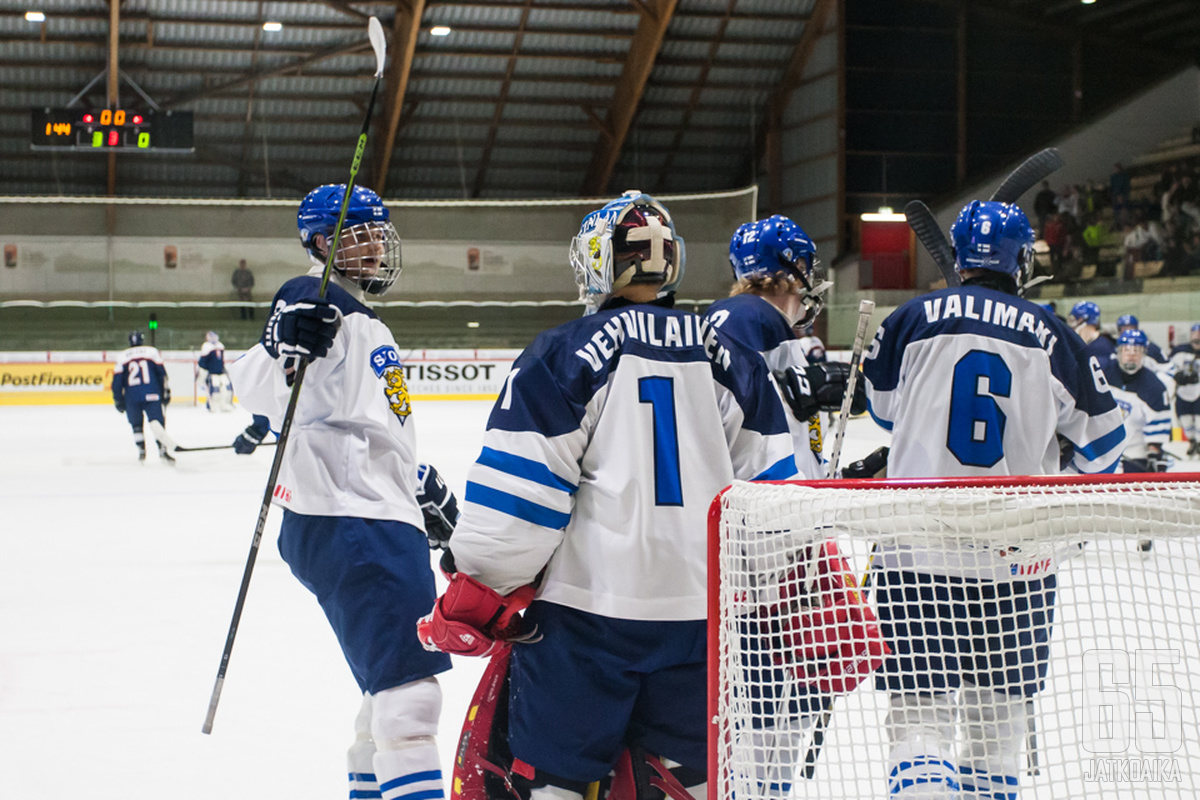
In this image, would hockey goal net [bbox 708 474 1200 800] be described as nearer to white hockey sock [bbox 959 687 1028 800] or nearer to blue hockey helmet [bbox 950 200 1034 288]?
white hockey sock [bbox 959 687 1028 800]

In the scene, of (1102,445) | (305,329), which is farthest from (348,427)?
(1102,445)

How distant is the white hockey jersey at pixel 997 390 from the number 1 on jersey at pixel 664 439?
885 mm

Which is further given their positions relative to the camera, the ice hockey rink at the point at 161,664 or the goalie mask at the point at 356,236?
the ice hockey rink at the point at 161,664

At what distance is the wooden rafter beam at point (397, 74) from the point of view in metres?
18.2

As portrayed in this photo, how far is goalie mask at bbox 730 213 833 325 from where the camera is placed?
3.04m

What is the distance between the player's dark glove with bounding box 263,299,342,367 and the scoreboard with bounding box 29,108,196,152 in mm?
14761

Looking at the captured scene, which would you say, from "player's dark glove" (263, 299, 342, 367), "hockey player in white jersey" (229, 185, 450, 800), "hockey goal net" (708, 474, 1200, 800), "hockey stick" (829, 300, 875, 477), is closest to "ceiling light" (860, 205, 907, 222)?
"hockey stick" (829, 300, 875, 477)

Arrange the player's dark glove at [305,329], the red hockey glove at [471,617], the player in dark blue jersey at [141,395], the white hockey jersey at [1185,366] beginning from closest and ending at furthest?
the red hockey glove at [471,617] → the player's dark glove at [305,329] → the player in dark blue jersey at [141,395] → the white hockey jersey at [1185,366]

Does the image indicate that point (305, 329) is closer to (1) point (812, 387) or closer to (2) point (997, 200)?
(1) point (812, 387)

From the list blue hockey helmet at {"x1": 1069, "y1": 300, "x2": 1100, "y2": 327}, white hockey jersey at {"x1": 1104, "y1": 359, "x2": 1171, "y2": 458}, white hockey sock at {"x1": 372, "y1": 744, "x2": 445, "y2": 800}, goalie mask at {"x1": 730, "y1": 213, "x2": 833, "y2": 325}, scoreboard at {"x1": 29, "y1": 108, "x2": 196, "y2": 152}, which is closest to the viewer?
white hockey sock at {"x1": 372, "y1": 744, "x2": 445, "y2": 800}

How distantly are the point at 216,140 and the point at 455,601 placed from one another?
21425mm

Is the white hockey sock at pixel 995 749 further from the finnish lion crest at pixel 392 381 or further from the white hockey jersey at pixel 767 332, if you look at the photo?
the white hockey jersey at pixel 767 332

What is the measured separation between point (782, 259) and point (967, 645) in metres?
1.65

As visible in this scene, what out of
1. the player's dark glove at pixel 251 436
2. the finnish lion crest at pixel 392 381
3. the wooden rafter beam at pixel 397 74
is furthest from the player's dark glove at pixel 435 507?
the wooden rafter beam at pixel 397 74
